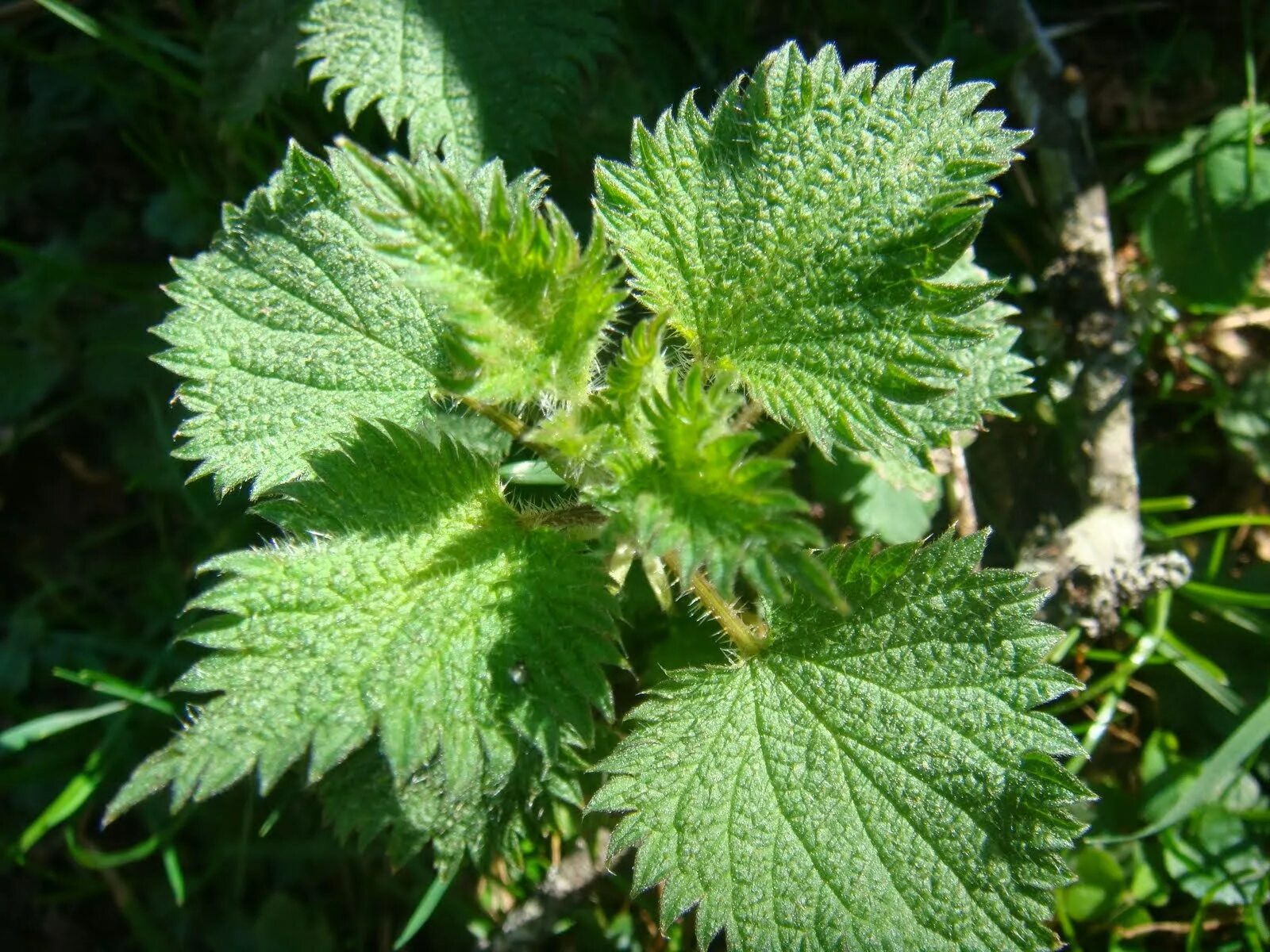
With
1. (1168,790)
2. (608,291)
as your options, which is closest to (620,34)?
(608,291)

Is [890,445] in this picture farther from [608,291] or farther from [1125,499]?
[1125,499]

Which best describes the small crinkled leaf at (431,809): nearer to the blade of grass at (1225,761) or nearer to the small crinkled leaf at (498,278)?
the small crinkled leaf at (498,278)

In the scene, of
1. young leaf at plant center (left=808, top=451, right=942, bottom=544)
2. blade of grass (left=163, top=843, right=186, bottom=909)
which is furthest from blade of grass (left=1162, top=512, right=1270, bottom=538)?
blade of grass (left=163, top=843, right=186, bottom=909)

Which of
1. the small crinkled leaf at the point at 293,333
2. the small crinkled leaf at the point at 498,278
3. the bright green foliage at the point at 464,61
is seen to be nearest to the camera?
the small crinkled leaf at the point at 498,278

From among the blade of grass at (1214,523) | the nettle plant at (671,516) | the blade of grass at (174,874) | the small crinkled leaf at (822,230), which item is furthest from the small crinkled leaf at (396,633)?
the blade of grass at (1214,523)

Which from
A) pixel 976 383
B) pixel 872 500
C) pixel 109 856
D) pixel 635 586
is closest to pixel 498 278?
pixel 635 586

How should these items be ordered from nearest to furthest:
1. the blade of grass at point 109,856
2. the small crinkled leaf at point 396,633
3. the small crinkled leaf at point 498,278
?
the small crinkled leaf at point 498,278
the small crinkled leaf at point 396,633
the blade of grass at point 109,856

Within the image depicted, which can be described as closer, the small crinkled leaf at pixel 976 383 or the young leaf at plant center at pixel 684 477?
the young leaf at plant center at pixel 684 477

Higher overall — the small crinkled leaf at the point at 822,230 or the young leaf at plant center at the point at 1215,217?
the small crinkled leaf at the point at 822,230
